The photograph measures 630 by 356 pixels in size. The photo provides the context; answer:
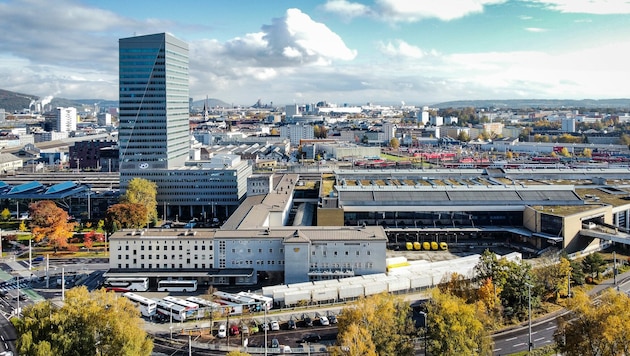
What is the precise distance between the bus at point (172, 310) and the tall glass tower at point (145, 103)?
26991 millimetres

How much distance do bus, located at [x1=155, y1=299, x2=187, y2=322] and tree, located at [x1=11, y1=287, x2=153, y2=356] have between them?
17.3 ft

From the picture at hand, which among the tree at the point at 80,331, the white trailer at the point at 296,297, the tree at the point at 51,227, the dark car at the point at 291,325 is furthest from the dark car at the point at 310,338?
the tree at the point at 51,227

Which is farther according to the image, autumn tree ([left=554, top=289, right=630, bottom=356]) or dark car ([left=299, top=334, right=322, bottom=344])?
dark car ([left=299, top=334, right=322, bottom=344])

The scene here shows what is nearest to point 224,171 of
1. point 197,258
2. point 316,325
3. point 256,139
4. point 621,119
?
point 197,258

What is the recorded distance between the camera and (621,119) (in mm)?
154500

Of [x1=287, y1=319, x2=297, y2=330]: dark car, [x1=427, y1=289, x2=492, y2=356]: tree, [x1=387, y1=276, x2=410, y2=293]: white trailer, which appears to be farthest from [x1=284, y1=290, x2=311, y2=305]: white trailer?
[x1=427, y1=289, x2=492, y2=356]: tree

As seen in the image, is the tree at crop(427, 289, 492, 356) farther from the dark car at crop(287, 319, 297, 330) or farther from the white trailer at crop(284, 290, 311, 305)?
the white trailer at crop(284, 290, 311, 305)

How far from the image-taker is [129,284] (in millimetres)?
30422

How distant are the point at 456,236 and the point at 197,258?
1854 centimetres

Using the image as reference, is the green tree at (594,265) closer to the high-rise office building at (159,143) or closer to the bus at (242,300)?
the bus at (242,300)

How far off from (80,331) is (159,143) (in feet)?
113

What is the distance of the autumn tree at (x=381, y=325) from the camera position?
1932 cm

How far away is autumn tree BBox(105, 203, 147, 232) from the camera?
1613 inches

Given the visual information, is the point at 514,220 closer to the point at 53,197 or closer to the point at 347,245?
the point at 347,245
